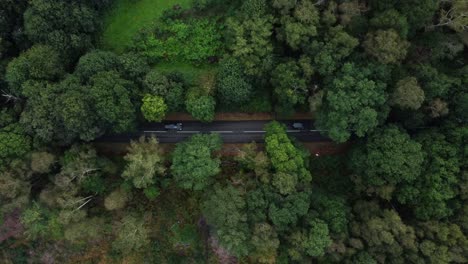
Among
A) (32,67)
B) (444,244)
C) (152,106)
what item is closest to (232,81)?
(152,106)

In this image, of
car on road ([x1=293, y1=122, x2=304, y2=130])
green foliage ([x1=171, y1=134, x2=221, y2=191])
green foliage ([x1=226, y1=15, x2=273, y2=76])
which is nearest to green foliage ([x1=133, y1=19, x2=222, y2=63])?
green foliage ([x1=226, y1=15, x2=273, y2=76])

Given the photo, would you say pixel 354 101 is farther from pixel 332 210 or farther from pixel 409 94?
pixel 332 210

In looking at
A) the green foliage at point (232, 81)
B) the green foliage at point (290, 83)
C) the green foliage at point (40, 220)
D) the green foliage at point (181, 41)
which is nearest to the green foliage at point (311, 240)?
the green foliage at point (290, 83)

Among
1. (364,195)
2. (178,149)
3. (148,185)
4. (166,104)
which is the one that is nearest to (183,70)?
(166,104)

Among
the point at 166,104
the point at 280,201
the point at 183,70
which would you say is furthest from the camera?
the point at 183,70

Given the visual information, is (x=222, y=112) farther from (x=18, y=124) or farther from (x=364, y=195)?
(x=18, y=124)

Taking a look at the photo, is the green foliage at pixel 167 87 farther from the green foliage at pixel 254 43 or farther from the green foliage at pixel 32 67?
the green foliage at pixel 32 67
